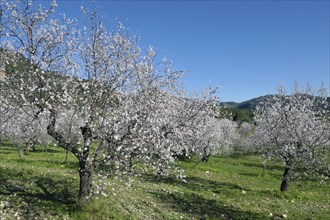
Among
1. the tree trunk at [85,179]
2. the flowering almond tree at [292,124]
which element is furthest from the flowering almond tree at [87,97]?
the flowering almond tree at [292,124]

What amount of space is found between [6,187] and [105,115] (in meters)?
7.54

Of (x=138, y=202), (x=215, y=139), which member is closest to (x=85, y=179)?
(x=138, y=202)

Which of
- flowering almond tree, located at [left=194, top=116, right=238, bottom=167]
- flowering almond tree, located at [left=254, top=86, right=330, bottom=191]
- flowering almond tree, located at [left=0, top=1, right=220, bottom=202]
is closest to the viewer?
flowering almond tree, located at [left=0, top=1, right=220, bottom=202]

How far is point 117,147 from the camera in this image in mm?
15570

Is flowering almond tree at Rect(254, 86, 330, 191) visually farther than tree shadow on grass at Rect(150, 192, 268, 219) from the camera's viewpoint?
Yes

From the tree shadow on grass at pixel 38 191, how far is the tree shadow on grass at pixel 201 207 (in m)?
5.94

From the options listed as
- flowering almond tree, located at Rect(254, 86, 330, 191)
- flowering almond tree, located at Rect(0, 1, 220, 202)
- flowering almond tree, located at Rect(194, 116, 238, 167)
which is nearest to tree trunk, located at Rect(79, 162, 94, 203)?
flowering almond tree, located at Rect(0, 1, 220, 202)

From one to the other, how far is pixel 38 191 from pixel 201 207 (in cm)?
955

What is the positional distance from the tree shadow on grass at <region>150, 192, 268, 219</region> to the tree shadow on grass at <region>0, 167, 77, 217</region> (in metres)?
5.94

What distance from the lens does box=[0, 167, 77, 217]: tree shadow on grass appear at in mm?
16188

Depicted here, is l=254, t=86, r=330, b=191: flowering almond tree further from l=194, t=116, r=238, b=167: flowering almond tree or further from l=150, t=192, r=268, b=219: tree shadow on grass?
l=194, t=116, r=238, b=167: flowering almond tree

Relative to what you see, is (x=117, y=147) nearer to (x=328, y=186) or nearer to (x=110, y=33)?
(x=110, y=33)

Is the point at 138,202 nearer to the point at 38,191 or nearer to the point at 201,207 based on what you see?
the point at 201,207

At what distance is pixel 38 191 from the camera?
1867 cm
